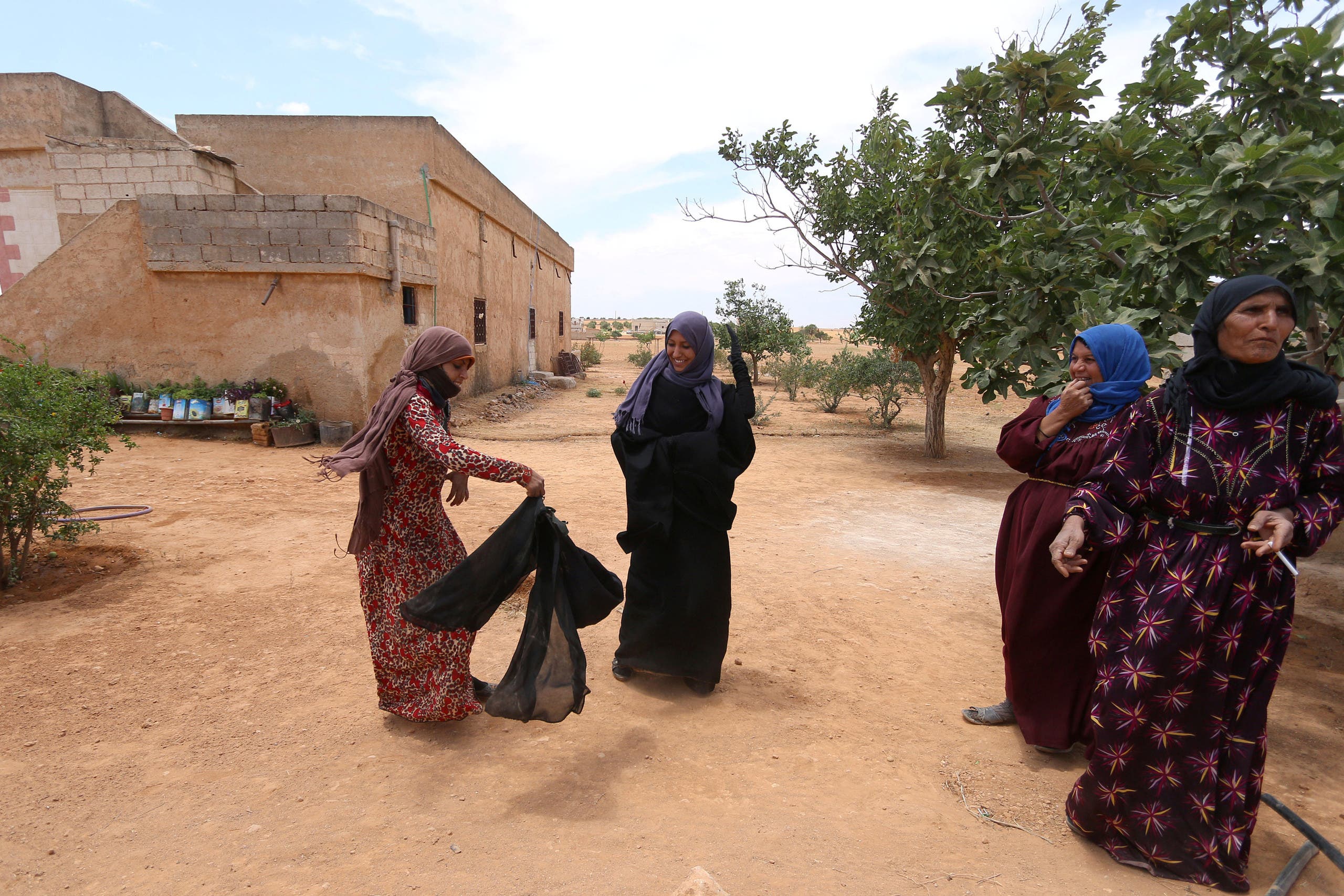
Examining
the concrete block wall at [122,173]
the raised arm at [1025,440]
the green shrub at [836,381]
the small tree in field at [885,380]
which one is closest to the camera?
the raised arm at [1025,440]

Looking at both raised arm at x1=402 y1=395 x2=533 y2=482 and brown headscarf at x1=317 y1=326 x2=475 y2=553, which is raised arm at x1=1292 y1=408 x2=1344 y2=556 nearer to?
raised arm at x1=402 y1=395 x2=533 y2=482

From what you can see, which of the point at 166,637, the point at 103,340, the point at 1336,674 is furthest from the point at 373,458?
the point at 103,340

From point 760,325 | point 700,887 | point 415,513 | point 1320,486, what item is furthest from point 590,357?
point 700,887

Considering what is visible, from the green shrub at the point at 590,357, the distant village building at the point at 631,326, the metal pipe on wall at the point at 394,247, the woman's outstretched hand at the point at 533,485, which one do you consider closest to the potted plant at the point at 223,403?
the metal pipe on wall at the point at 394,247

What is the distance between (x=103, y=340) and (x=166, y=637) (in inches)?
293

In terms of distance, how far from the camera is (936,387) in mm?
10359

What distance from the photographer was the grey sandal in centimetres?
317

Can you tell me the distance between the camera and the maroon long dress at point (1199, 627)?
2.12 meters

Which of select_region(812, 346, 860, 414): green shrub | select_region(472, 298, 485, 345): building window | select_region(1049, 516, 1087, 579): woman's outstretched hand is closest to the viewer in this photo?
select_region(1049, 516, 1087, 579): woman's outstretched hand

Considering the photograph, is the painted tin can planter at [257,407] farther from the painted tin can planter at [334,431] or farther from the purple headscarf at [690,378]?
the purple headscarf at [690,378]

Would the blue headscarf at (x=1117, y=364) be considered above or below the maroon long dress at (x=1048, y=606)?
above

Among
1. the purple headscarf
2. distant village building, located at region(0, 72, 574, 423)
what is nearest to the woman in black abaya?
the purple headscarf

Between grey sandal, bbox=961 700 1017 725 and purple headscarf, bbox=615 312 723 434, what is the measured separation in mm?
1722

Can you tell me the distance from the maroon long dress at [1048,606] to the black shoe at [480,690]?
7.23ft
